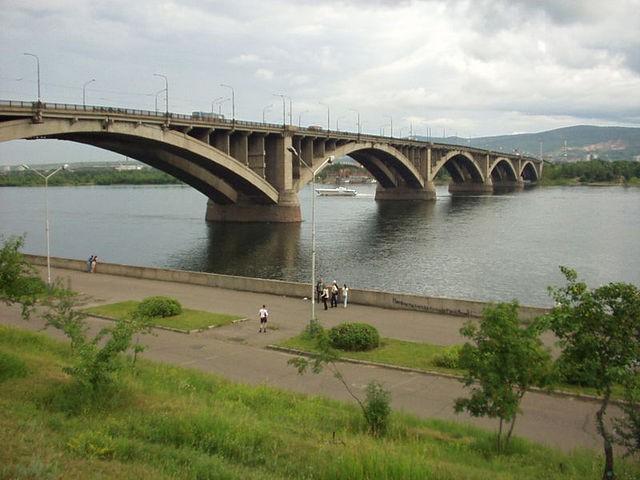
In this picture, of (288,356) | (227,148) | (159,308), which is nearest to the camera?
(288,356)

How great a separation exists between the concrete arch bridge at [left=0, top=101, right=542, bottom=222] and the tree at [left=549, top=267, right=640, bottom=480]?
1715 inches

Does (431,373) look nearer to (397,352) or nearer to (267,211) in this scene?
(397,352)

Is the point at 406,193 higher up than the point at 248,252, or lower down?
higher up

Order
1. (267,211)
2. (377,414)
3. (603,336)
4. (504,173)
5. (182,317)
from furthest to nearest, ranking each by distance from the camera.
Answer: (504,173)
(267,211)
(182,317)
(377,414)
(603,336)

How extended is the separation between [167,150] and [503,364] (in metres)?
56.2

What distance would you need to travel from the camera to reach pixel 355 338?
1875cm

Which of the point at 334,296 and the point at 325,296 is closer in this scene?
the point at 325,296

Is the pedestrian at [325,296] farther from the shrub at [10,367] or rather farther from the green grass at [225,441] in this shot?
the shrub at [10,367]

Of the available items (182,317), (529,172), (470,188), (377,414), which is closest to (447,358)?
(377,414)

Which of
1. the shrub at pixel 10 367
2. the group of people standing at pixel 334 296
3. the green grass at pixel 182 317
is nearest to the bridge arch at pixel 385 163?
the group of people standing at pixel 334 296

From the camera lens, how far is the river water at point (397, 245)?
133 feet

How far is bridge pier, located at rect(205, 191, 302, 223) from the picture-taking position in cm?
7381

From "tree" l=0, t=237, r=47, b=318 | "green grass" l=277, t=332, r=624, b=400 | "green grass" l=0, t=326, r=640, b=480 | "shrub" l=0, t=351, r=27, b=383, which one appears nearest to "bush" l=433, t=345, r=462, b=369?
"green grass" l=277, t=332, r=624, b=400

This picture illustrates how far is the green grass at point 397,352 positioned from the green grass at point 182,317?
3694 mm
